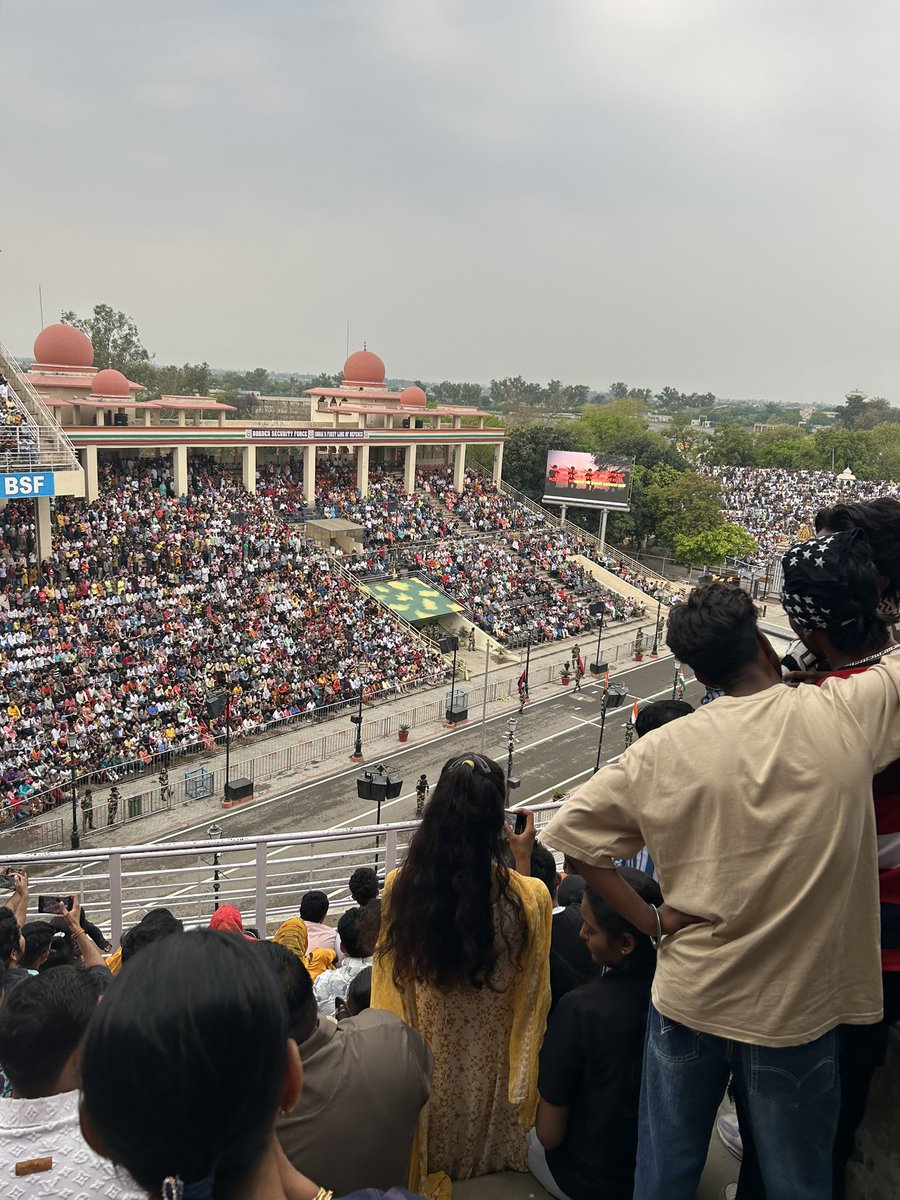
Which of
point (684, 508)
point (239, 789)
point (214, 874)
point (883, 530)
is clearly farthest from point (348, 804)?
point (684, 508)

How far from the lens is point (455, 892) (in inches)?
108

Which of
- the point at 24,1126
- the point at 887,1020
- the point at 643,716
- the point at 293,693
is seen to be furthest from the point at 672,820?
the point at 293,693

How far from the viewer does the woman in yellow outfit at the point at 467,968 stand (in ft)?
9.04

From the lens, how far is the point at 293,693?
76.6 feet

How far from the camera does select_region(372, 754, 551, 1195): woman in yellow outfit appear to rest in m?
2.75

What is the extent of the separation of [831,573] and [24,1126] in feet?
9.74

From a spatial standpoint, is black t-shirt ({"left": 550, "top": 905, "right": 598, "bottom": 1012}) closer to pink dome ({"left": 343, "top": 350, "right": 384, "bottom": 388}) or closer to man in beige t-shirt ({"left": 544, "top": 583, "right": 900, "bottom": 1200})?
man in beige t-shirt ({"left": 544, "top": 583, "right": 900, "bottom": 1200})

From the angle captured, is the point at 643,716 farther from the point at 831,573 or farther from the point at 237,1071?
the point at 237,1071

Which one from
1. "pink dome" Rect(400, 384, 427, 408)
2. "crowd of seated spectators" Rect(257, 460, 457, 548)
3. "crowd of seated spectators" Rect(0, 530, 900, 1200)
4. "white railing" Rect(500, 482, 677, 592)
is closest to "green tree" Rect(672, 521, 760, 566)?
"white railing" Rect(500, 482, 677, 592)

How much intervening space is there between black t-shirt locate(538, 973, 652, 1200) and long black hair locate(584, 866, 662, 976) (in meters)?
0.05

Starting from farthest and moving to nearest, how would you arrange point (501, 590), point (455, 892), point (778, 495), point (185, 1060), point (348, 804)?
point (778, 495) → point (501, 590) → point (348, 804) → point (455, 892) → point (185, 1060)

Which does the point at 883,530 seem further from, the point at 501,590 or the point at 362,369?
the point at 362,369

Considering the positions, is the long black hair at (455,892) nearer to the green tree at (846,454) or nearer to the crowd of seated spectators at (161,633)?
the crowd of seated spectators at (161,633)

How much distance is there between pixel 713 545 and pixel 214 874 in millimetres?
38001
